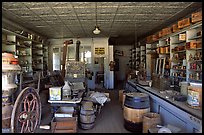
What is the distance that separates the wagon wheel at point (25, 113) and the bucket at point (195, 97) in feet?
7.36

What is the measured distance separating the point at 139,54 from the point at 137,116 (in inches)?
285

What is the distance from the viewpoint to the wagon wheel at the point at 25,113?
222 centimetres

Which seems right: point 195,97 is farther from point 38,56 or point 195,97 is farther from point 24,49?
point 38,56

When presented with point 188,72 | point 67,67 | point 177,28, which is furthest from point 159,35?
point 67,67

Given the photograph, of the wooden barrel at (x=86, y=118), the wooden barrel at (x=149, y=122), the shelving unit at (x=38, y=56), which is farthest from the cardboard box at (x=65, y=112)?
the shelving unit at (x=38, y=56)

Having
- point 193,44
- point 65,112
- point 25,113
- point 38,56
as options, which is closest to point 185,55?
point 193,44

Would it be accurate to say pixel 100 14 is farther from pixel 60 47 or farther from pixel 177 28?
pixel 60 47

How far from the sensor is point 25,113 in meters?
2.52

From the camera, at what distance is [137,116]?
3322 millimetres

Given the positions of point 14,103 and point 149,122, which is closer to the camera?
point 14,103

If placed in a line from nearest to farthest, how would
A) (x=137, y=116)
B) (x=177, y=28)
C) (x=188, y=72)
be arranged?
(x=137, y=116) → (x=188, y=72) → (x=177, y=28)

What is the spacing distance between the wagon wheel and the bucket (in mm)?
2243

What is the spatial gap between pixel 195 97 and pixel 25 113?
2.33m

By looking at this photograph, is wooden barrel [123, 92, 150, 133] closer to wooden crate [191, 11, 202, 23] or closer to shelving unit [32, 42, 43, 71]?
wooden crate [191, 11, 202, 23]
